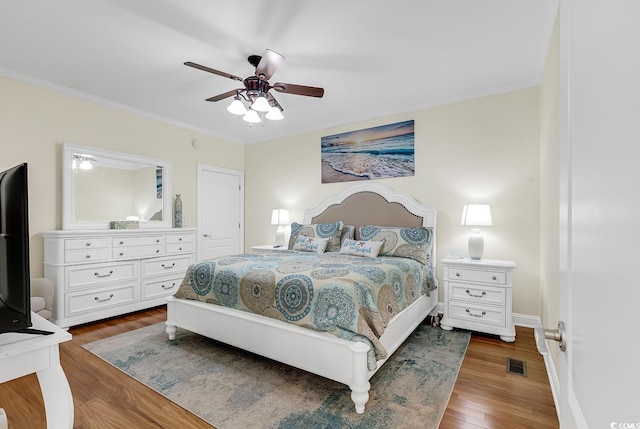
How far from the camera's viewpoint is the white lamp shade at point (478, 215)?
3.11 m

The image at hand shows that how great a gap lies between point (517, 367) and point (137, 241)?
4.10 m

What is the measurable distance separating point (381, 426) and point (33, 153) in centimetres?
409

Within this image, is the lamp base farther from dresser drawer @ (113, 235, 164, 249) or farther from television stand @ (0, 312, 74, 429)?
dresser drawer @ (113, 235, 164, 249)

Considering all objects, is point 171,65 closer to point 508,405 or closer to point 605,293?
point 605,293

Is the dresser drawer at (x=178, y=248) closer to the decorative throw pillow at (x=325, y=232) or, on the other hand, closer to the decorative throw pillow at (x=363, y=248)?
the decorative throw pillow at (x=325, y=232)

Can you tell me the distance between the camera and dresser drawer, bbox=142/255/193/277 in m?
3.81

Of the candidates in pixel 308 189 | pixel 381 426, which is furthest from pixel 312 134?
pixel 381 426

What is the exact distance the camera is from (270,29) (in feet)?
7.61

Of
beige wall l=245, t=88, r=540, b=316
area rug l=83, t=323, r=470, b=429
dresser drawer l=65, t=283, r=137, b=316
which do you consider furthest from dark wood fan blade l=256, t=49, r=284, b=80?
dresser drawer l=65, t=283, r=137, b=316

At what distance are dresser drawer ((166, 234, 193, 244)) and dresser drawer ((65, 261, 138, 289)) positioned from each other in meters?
0.49

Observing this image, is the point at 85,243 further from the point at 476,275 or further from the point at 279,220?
the point at 476,275

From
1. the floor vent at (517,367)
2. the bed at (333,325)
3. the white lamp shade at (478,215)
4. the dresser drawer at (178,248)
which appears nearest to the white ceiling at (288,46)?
the white lamp shade at (478,215)

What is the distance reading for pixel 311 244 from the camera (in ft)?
12.3

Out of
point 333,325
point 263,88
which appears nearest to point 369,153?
point 263,88
